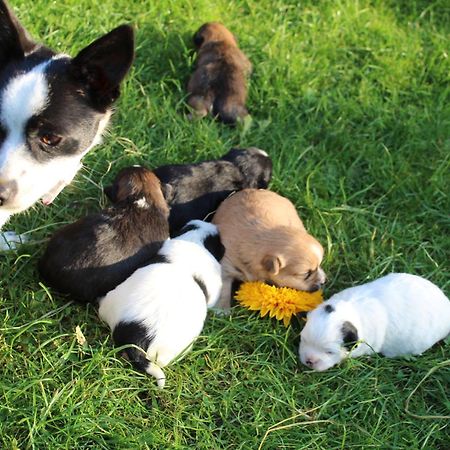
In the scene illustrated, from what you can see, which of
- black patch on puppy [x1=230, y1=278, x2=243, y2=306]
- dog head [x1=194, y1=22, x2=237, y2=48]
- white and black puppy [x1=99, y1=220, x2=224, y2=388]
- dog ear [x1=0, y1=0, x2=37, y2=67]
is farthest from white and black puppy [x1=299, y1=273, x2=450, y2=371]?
dog head [x1=194, y1=22, x2=237, y2=48]

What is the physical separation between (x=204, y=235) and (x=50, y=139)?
103cm

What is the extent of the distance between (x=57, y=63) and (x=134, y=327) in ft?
4.21

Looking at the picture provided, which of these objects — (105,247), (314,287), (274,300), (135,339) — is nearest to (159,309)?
(135,339)

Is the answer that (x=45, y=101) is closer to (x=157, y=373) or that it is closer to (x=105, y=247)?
(x=105, y=247)

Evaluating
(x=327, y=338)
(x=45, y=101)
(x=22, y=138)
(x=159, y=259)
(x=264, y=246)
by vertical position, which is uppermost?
(x=45, y=101)

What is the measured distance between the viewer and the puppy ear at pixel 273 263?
4.03 metres

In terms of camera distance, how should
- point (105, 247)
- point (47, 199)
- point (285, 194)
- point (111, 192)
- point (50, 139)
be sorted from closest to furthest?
point (50, 139), point (105, 247), point (47, 199), point (111, 192), point (285, 194)

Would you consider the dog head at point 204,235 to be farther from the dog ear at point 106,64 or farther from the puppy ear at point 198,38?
the puppy ear at point 198,38

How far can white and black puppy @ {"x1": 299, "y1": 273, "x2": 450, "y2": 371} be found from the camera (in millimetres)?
3699

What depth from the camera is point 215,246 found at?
4.09 m

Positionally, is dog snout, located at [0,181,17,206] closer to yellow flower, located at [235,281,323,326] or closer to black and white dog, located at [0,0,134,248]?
black and white dog, located at [0,0,134,248]

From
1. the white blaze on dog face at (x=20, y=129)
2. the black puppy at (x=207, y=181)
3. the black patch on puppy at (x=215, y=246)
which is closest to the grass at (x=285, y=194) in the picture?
the black puppy at (x=207, y=181)

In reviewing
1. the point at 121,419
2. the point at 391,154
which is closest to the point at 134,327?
the point at 121,419

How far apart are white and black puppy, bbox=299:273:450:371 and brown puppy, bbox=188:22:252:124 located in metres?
1.64
